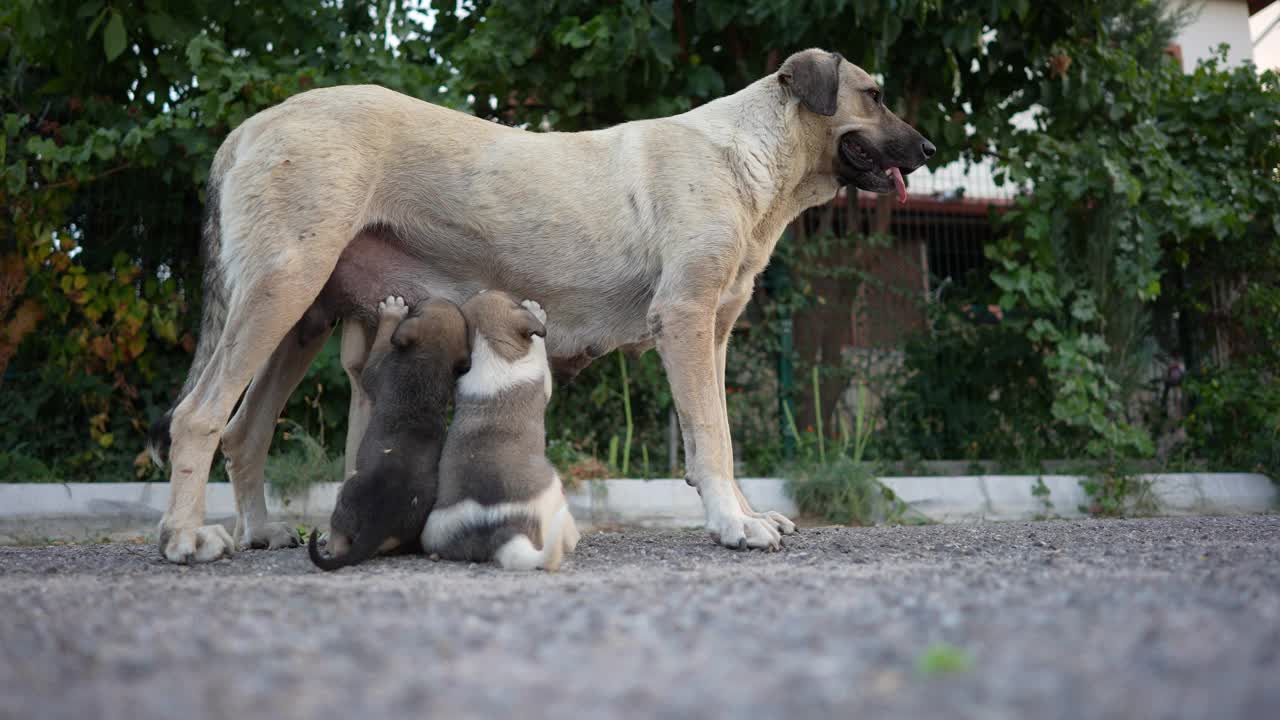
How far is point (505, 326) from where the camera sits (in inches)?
144

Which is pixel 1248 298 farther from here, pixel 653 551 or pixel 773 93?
pixel 653 551

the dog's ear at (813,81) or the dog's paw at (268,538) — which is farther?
the dog's ear at (813,81)

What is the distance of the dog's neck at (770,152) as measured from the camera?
4.08 meters

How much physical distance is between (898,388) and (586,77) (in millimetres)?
3452

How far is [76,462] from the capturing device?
6.41 m

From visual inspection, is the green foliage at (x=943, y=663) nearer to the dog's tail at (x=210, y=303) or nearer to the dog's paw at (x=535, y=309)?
the dog's paw at (x=535, y=309)

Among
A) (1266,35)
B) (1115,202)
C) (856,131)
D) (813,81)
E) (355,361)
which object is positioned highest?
(1266,35)

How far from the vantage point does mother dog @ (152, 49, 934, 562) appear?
3.61 metres

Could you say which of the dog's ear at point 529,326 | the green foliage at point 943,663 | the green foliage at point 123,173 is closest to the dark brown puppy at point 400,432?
the dog's ear at point 529,326

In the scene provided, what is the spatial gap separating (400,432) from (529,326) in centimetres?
66

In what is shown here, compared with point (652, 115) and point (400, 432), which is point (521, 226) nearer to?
point (400, 432)

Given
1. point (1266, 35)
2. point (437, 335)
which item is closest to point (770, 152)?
point (437, 335)

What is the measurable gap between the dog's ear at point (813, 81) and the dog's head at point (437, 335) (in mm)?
1836

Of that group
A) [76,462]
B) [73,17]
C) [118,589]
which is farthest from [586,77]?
[118,589]
